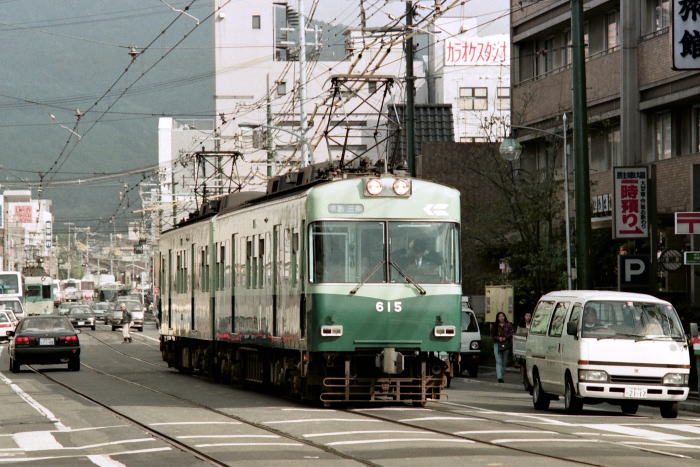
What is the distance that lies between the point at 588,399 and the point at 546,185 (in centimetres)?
2109

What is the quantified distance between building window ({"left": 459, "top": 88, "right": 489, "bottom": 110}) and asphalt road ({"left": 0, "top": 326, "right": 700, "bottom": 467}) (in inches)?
2504

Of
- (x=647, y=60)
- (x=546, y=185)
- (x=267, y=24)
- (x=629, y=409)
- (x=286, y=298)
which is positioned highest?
(x=267, y=24)

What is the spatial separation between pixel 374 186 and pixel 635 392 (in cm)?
508

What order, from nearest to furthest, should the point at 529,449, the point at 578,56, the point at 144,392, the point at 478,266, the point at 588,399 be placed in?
1. the point at 529,449
2. the point at 588,399
3. the point at 144,392
4. the point at 578,56
5. the point at 478,266

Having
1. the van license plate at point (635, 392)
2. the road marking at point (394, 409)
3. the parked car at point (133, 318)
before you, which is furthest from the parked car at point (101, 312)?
the van license plate at point (635, 392)

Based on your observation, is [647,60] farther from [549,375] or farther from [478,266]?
[549,375]

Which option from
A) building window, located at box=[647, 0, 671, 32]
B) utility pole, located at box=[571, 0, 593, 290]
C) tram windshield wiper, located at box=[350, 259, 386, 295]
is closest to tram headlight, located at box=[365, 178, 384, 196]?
tram windshield wiper, located at box=[350, 259, 386, 295]

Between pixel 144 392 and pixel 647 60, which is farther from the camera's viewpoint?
pixel 647 60

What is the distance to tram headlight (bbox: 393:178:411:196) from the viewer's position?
71.7 feet

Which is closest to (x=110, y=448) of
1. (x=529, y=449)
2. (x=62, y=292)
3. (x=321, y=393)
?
(x=529, y=449)

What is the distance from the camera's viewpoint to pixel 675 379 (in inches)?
815

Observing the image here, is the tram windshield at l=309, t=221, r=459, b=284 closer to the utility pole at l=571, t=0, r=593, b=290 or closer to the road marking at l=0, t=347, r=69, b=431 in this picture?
the road marking at l=0, t=347, r=69, b=431

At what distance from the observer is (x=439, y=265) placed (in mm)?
21719

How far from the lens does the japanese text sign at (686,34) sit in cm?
2486
